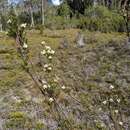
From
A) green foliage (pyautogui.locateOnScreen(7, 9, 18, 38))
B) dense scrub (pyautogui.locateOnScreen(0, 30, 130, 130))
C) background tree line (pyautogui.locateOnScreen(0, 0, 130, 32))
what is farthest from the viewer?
background tree line (pyautogui.locateOnScreen(0, 0, 130, 32))

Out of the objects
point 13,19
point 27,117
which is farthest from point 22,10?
point 13,19

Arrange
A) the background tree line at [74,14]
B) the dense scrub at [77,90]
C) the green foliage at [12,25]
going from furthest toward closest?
the background tree line at [74,14]
the dense scrub at [77,90]
the green foliage at [12,25]

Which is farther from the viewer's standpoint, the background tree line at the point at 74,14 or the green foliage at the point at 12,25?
the background tree line at the point at 74,14

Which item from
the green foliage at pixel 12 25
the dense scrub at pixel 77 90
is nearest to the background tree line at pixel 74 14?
the dense scrub at pixel 77 90

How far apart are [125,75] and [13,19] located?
589 cm

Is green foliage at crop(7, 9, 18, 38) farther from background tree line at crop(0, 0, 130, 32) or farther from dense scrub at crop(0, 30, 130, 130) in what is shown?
background tree line at crop(0, 0, 130, 32)

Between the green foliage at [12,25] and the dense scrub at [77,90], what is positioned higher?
the green foliage at [12,25]

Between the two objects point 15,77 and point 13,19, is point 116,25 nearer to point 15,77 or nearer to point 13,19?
point 15,77

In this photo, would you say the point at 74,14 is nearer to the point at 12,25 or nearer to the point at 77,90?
the point at 77,90

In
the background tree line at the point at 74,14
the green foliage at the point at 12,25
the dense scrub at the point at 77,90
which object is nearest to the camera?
the green foliage at the point at 12,25

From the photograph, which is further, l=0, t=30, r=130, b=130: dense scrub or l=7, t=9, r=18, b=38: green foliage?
l=0, t=30, r=130, b=130: dense scrub

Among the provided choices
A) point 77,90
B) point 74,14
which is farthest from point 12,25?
point 74,14

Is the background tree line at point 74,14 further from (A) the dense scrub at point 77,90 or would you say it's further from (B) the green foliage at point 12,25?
(B) the green foliage at point 12,25

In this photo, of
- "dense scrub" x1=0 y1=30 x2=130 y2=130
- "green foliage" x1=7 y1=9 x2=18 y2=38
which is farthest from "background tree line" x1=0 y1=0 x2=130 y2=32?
"green foliage" x1=7 y1=9 x2=18 y2=38
